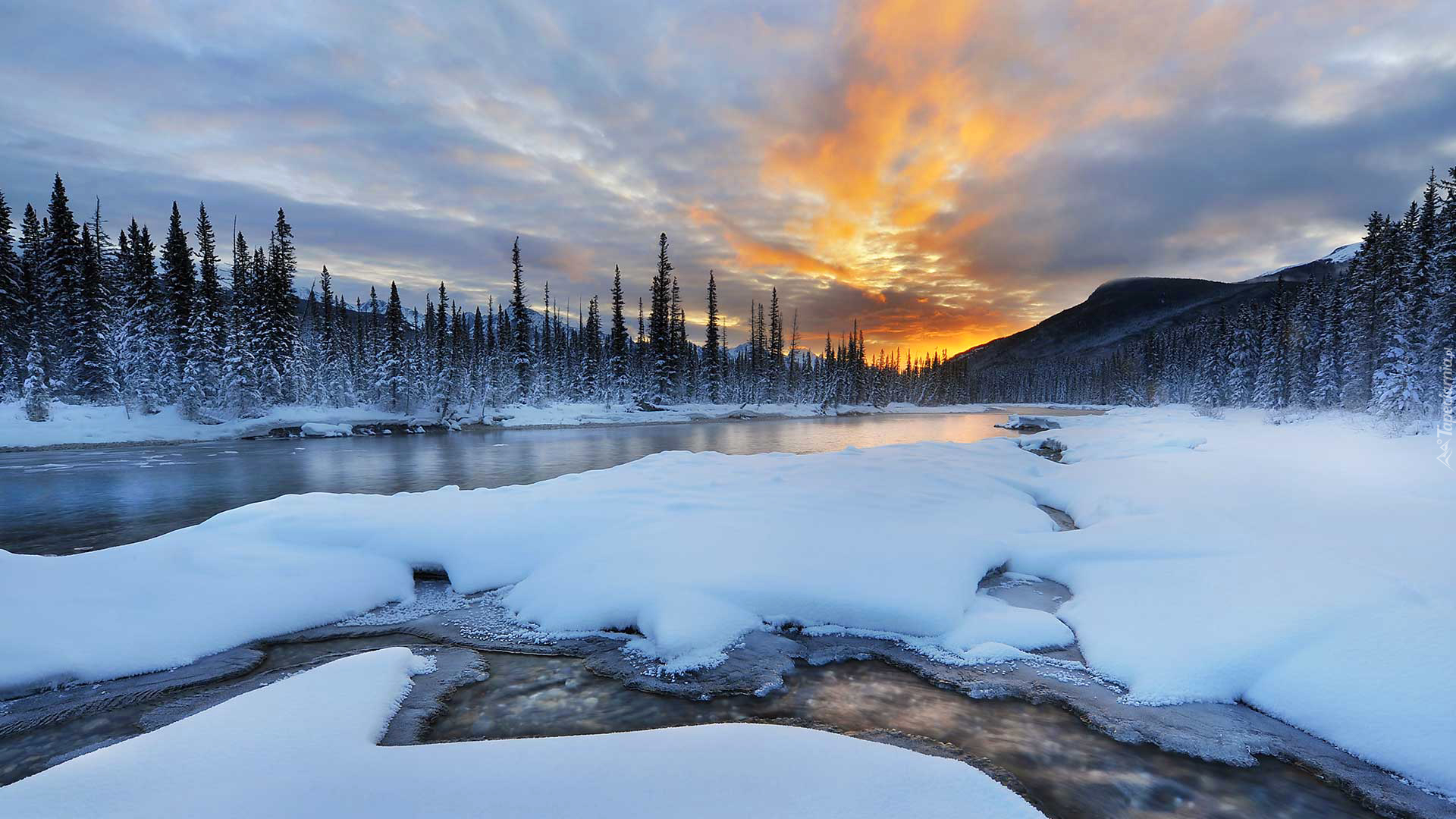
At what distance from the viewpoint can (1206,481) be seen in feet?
30.2

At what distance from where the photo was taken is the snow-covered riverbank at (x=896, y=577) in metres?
4.18

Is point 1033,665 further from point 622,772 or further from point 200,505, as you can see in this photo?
point 200,505

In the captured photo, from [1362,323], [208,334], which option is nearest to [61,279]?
[208,334]

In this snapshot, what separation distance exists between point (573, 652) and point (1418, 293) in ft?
160

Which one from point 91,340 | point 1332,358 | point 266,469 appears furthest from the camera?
point 1332,358

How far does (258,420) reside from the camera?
124 ft

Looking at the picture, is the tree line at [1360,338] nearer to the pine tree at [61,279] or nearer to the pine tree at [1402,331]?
the pine tree at [1402,331]

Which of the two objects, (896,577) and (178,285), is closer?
(896,577)

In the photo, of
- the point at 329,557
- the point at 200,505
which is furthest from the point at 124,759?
the point at 200,505

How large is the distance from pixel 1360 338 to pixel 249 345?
81.9 metres

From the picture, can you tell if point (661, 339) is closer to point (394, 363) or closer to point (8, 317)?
point (394, 363)

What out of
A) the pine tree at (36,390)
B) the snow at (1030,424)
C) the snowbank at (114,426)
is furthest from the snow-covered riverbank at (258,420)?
the snow at (1030,424)

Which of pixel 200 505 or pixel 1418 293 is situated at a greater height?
pixel 1418 293

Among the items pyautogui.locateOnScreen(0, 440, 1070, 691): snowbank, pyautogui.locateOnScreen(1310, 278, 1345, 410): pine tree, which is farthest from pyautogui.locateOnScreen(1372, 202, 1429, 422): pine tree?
pyautogui.locateOnScreen(0, 440, 1070, 691): snowbank
